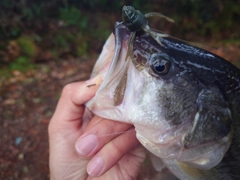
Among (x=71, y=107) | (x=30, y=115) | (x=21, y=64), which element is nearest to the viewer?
(x=71, y=107)

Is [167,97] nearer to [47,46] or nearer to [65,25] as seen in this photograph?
[47,46]

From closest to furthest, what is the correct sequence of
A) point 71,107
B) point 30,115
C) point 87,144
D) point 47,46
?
point 87,144
point 71,107
point 30,115
point 47,46

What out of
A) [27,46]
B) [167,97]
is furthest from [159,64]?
[27,46]

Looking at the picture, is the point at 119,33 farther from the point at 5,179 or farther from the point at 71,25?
the point at 71,25

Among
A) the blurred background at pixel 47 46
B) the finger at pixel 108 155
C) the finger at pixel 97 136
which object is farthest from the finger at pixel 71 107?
the blurred background at pixel 47 46

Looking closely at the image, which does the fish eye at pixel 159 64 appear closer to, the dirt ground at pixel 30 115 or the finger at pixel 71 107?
the finger at pixel 71 107

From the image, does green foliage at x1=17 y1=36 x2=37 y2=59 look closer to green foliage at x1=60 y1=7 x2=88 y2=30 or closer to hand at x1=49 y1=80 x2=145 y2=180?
green foliage at x1=60 y1=7 x2=88 y2=30

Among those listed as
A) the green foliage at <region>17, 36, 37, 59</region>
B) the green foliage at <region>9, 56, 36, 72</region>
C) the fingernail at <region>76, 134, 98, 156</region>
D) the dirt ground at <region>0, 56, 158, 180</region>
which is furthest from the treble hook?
the green foliage at <region>17, 36, 37, 59</region>
